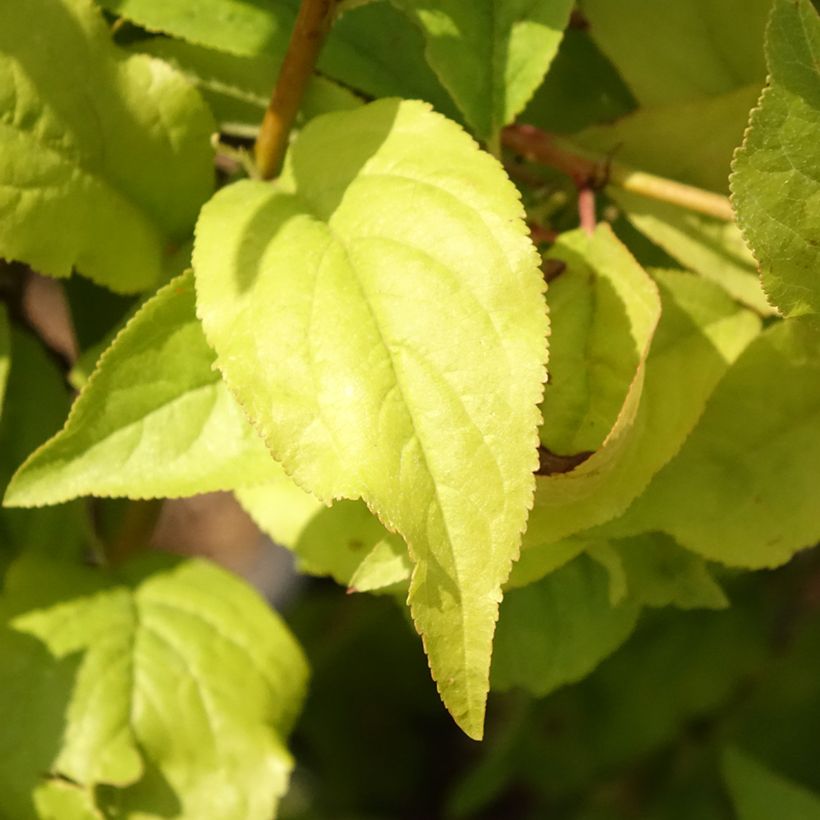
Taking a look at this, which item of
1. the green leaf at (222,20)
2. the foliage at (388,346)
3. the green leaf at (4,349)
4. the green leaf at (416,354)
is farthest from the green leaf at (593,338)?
the green leaf at (4,349)

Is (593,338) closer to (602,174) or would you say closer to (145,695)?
(602,174)

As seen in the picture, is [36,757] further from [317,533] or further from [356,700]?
[356,700]

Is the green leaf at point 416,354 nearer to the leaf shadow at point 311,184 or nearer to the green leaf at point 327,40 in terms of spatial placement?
the leaf shadow at point 311,184

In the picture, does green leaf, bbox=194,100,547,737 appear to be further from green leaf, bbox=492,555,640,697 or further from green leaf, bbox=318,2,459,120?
green leaf, bbox=492,555,640,697

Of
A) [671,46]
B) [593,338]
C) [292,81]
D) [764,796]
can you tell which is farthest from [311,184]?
[764,796]

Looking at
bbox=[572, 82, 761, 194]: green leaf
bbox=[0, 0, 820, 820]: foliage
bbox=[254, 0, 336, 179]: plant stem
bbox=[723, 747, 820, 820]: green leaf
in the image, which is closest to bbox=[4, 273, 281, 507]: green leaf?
bbox=[0, 0, 820, 820]: foliage

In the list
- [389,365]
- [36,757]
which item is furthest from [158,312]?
[36,757]
